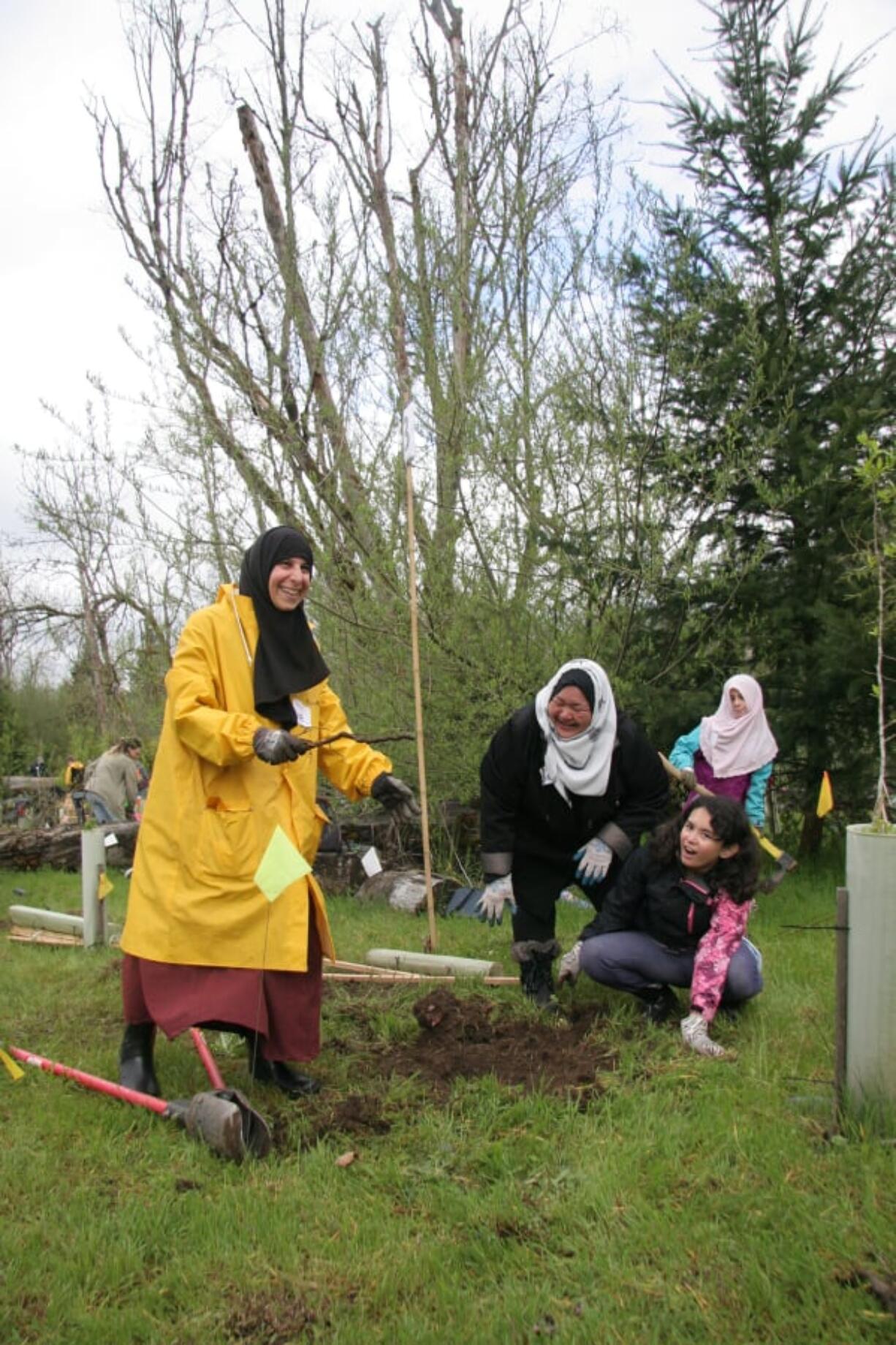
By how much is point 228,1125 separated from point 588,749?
220 centimetres

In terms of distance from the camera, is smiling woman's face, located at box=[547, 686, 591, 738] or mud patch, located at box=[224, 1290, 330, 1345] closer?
mud patch, located at box=[224, 1290, 330, 1345]

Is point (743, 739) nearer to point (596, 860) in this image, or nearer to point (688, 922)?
point (596, 860)

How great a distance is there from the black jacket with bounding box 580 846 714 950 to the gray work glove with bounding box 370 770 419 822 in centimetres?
96

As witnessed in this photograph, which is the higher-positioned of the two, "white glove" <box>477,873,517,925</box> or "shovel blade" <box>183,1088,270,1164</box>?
"white glove" <box>477,873,517,925</box>

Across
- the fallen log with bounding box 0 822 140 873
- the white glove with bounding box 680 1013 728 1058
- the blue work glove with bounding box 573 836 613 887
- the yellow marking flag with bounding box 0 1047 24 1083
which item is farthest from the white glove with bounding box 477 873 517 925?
the fallen log with bounding box 0 822 140 873


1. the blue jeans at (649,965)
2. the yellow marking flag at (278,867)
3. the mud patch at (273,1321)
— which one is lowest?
the mud patch at (273,1321)

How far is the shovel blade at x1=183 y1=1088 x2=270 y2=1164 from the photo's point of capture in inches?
130

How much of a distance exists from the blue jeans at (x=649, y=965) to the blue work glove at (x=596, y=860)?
1.11ft

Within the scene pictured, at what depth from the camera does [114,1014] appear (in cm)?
508

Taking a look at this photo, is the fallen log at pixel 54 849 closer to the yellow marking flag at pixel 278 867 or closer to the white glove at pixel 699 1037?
the yellow marking flag at pixel 278 867

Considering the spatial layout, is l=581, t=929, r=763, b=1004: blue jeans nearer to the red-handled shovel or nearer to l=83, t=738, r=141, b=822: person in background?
the red-handled shovel

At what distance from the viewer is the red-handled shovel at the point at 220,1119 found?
330 cm

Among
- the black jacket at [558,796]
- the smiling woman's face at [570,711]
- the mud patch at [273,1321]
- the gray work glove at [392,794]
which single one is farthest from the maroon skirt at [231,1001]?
the smiling woman's face at [570,711]

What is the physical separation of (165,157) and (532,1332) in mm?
13348
